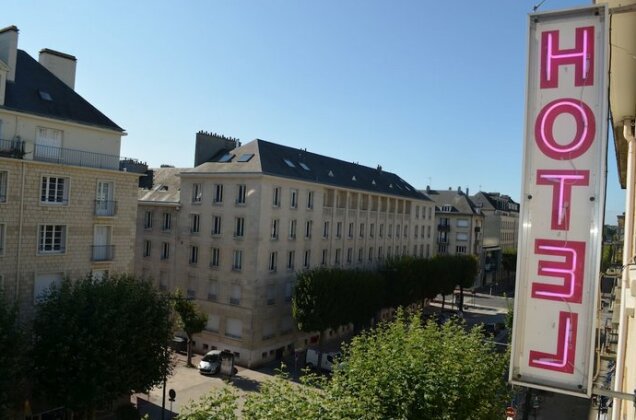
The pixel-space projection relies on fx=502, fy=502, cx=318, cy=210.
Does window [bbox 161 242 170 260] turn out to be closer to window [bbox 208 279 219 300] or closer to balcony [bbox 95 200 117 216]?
window [bbox 208 279 219 300]

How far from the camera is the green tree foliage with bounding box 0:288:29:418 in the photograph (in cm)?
1777

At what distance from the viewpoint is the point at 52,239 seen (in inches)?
930

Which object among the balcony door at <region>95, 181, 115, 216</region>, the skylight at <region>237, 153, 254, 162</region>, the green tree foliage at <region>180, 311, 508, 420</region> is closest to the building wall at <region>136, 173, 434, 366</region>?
the skylight at <region>237, 153, 254, 162</region>

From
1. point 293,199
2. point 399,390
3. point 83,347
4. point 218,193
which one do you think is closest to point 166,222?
point 218,193

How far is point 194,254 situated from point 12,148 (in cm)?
1938

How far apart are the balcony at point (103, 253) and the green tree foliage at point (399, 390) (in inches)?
596

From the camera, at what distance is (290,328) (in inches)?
1587

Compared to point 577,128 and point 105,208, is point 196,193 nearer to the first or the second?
point 105,208

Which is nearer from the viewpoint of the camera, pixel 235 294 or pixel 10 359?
pixel 10 359

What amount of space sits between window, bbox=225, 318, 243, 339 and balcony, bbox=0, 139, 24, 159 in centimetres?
1949

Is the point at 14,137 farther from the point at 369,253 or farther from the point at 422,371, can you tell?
the point at 369,253

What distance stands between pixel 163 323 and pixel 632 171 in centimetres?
2018

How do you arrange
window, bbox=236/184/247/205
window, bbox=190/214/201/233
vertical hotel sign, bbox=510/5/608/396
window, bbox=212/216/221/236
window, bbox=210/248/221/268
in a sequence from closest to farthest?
vertical hotel sign, bbox=510/5/608/396
window, bbox=236/184/247/205
window, bbox=210/248/221/268
window, bbox=212/216/221/236
window, bbox=190/214/201/233

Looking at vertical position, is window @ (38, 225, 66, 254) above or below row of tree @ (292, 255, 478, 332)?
above
